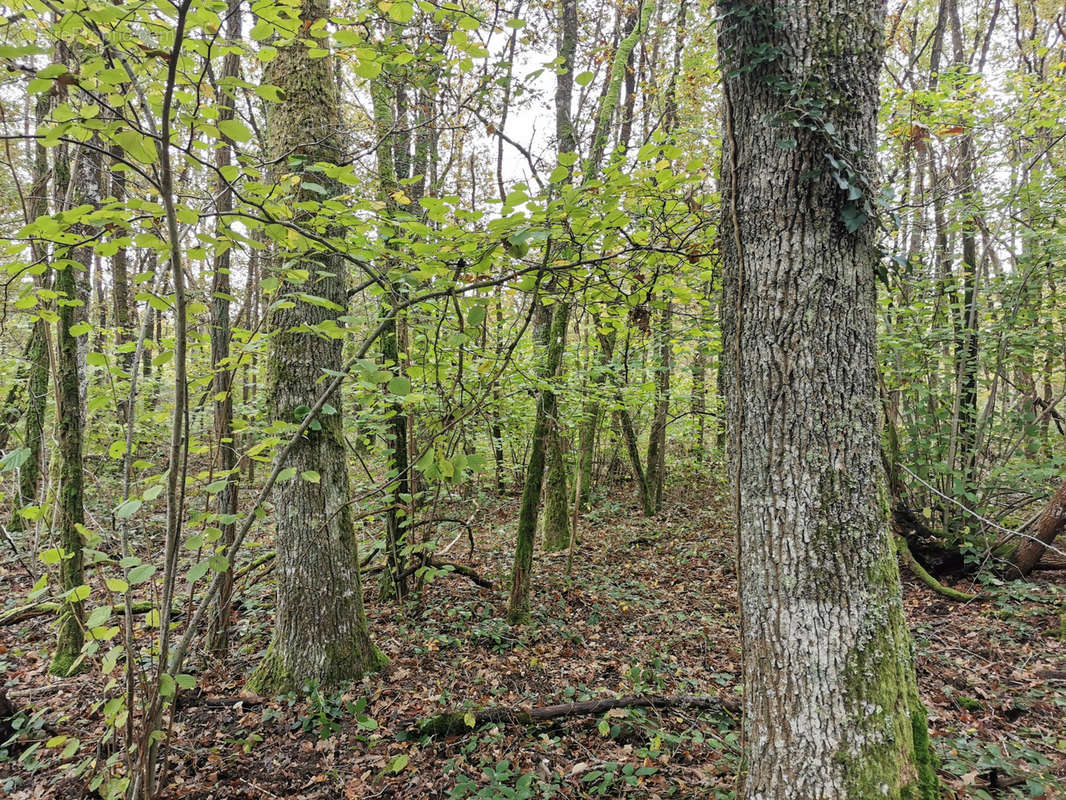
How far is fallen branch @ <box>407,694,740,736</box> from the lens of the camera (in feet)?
10.9

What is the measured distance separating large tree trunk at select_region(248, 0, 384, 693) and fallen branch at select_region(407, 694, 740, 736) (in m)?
0.85

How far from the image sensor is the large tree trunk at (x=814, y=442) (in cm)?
190

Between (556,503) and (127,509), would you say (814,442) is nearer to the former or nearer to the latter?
(127,509)

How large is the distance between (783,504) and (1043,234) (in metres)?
5.49

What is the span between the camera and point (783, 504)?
1.99 m

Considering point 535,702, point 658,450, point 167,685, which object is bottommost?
point 535,702

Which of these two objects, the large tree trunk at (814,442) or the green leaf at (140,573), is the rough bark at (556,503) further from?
the green leaf at (140,573)

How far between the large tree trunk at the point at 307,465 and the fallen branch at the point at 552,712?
2.78 feet

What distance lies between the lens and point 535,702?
146 inches

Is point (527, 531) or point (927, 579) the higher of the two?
point (527, 531)

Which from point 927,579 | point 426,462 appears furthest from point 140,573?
point 927,579

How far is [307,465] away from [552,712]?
2.36 m

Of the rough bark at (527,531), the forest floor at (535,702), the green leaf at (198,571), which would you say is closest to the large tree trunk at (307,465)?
the forest floor at (535,702)

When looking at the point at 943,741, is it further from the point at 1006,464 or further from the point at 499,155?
the point at 499,155
